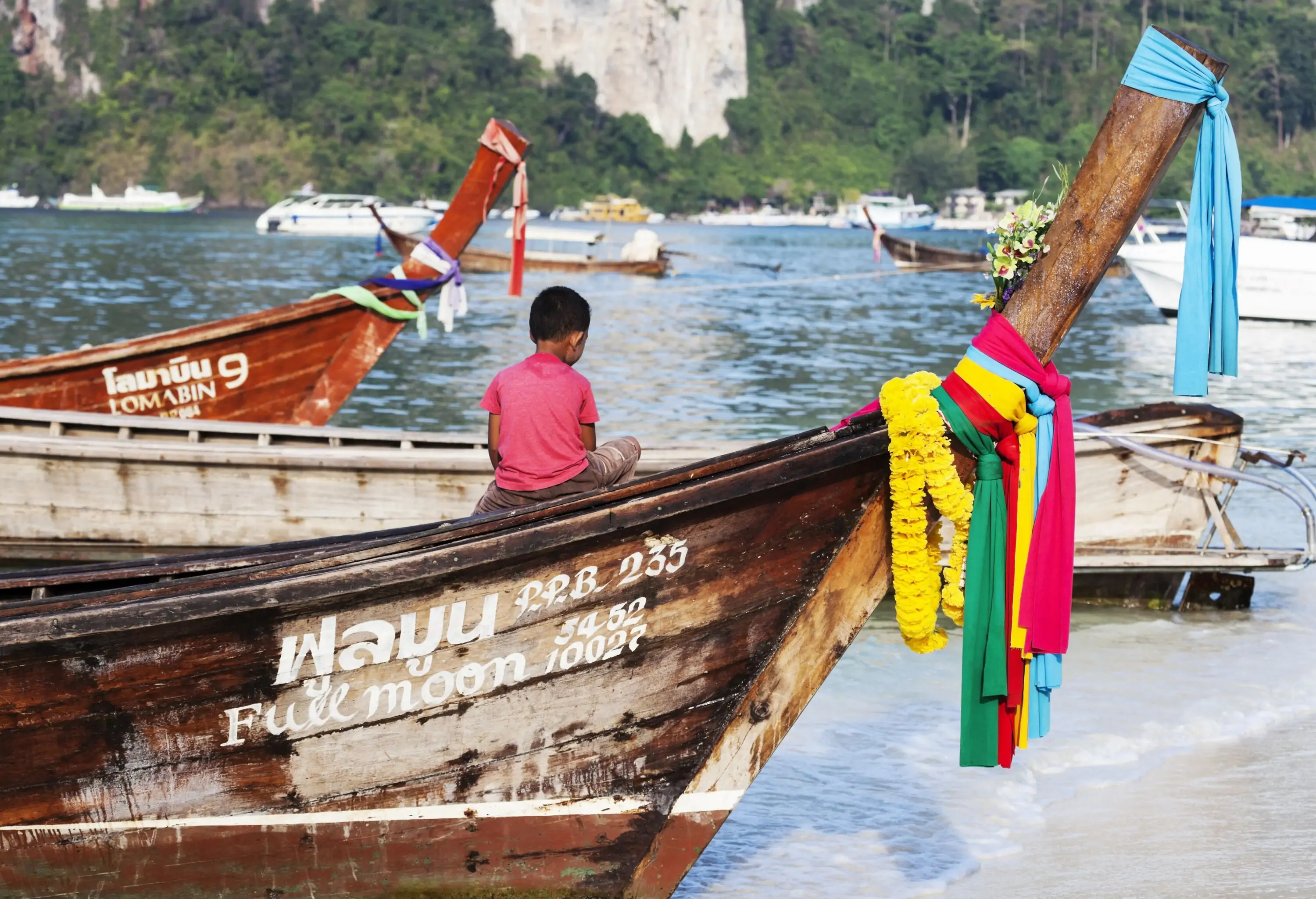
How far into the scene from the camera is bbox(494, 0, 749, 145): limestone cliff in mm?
134625

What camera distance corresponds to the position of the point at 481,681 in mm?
4121

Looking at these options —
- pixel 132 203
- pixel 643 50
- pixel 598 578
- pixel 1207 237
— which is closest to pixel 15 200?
pixel 132 203

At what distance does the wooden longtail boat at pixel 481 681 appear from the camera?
391cm

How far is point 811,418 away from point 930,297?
83.2 feet

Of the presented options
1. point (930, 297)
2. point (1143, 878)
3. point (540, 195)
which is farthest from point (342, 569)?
point (540, 195)

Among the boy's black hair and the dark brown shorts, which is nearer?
the boy's black hair

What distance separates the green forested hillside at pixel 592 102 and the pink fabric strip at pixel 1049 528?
348 feet

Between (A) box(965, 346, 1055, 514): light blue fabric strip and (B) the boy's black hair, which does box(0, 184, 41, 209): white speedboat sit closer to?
(B) the boy's black hair

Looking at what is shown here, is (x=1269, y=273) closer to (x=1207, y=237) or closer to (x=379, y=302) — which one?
(x=379, y=302)

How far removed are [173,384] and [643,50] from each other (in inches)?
5138

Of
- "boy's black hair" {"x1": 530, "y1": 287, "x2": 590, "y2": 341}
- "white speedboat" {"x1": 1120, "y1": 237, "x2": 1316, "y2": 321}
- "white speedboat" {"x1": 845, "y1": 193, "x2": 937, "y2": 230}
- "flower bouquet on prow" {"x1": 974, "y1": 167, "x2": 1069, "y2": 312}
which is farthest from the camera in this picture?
"white speedboat" {"x1": 845, "y1": 193, "x2": 937, "y2": 230}

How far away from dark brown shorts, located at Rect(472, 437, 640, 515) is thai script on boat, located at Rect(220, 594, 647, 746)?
21.5 inches

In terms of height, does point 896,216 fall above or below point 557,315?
below

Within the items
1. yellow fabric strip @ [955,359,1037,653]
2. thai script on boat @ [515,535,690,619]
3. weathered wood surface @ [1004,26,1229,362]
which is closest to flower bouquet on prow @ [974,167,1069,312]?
weathered wood surface @ [1004,26,1229,362]
